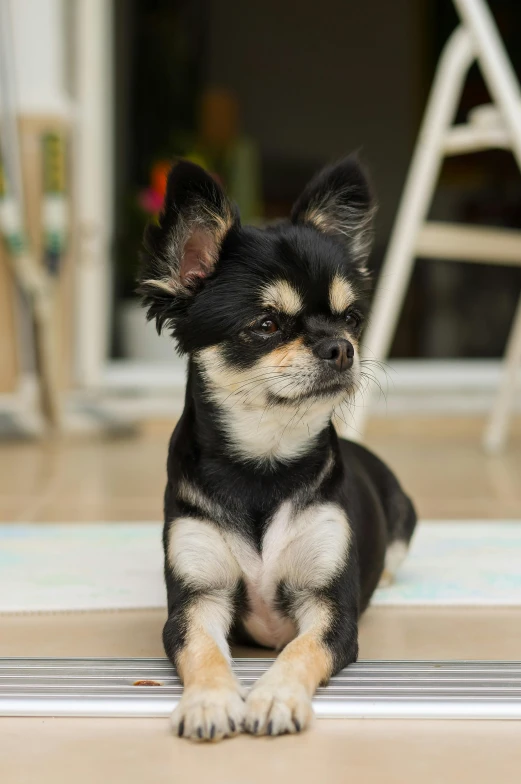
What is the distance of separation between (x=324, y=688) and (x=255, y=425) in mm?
495

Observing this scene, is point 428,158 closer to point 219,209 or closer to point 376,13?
point 219,209

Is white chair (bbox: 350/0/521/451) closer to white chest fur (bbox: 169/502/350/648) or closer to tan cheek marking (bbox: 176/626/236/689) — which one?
white chest fur (bbox: 169/502/350/648)

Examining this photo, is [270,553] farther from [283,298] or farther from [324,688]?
[283,298]

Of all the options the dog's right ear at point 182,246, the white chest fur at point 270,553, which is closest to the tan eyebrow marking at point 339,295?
the dog's right ear at point 182,246

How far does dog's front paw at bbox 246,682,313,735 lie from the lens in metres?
1.35

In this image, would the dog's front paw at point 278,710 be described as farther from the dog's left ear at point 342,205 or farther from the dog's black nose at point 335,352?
the dog's left ear at point 342,205

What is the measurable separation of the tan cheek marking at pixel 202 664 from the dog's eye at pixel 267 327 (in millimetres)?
495

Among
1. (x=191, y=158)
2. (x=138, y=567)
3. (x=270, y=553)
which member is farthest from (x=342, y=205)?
(x=191, y=158)

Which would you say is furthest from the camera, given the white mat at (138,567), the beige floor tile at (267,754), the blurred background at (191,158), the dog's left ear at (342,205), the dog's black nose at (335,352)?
the blurred background at (191,158)

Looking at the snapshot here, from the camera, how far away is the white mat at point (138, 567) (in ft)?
6.80

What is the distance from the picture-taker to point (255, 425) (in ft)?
5.88

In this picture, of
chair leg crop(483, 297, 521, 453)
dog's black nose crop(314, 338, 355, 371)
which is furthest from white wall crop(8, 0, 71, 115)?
dog's black nose crop(314, 338, 355, 371)

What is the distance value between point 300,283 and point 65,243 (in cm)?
335

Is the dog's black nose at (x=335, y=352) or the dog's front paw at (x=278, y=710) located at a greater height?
the dog's black nose at (x=335, y=352)
